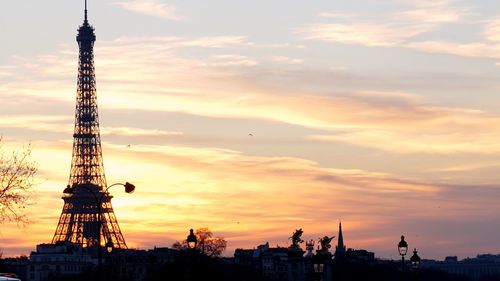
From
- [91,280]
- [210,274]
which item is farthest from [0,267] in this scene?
[91,280]

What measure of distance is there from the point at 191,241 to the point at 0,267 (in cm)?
3564

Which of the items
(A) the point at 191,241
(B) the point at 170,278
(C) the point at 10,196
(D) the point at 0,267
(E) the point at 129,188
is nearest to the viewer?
(C) the point at 10,196

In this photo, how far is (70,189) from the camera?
8338 centimetres

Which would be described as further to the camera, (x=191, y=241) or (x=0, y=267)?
(x=0, y=267)

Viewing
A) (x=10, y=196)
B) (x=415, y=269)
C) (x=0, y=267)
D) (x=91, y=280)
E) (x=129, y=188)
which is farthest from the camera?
(x=91, y=280)

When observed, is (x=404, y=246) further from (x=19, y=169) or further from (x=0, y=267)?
(x=0, y=267)

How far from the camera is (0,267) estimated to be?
4146 inches

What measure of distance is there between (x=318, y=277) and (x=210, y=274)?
81964mm

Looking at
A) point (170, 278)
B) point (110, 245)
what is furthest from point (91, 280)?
point (110, 245)

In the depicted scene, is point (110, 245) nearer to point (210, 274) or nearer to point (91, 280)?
point (210, 274)

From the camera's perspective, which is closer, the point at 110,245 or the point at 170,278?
the point at 110,245

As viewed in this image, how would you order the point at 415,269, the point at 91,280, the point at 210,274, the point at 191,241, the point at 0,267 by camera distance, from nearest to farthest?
the point at 191,241 < the point at 415,269 < the point at 0,267 < the point at 210,274 < the point at 91,280

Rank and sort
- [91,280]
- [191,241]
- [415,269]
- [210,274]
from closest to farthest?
1. [191,241]
2. [415,269]
3. [210,274]
4. [91,280]

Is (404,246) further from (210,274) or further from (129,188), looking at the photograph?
(210,274)
